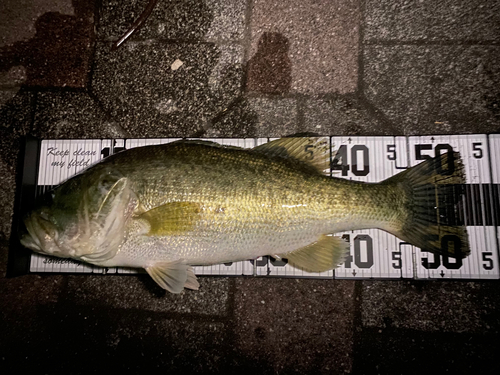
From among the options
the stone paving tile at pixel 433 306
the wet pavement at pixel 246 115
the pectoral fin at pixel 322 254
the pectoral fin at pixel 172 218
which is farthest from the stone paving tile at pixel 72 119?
the stone paving tile at pixel 433 306

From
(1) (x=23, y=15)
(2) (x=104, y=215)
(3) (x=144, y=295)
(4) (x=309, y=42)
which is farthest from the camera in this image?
(1) (x=23, y=15)

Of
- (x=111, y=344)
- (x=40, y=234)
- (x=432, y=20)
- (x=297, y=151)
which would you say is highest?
(x=432, y=20)

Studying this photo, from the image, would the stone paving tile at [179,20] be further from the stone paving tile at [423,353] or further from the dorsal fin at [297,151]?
the stone paving tile at [423,353]

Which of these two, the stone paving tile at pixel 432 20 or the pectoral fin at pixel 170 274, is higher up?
the stone paving tile at pixel 432 20

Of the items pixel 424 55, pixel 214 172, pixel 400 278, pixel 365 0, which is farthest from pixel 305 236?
pixel 365 0

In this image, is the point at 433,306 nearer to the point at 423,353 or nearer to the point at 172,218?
the point at 423,353

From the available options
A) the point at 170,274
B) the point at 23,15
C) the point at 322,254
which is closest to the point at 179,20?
the point at 23,15
